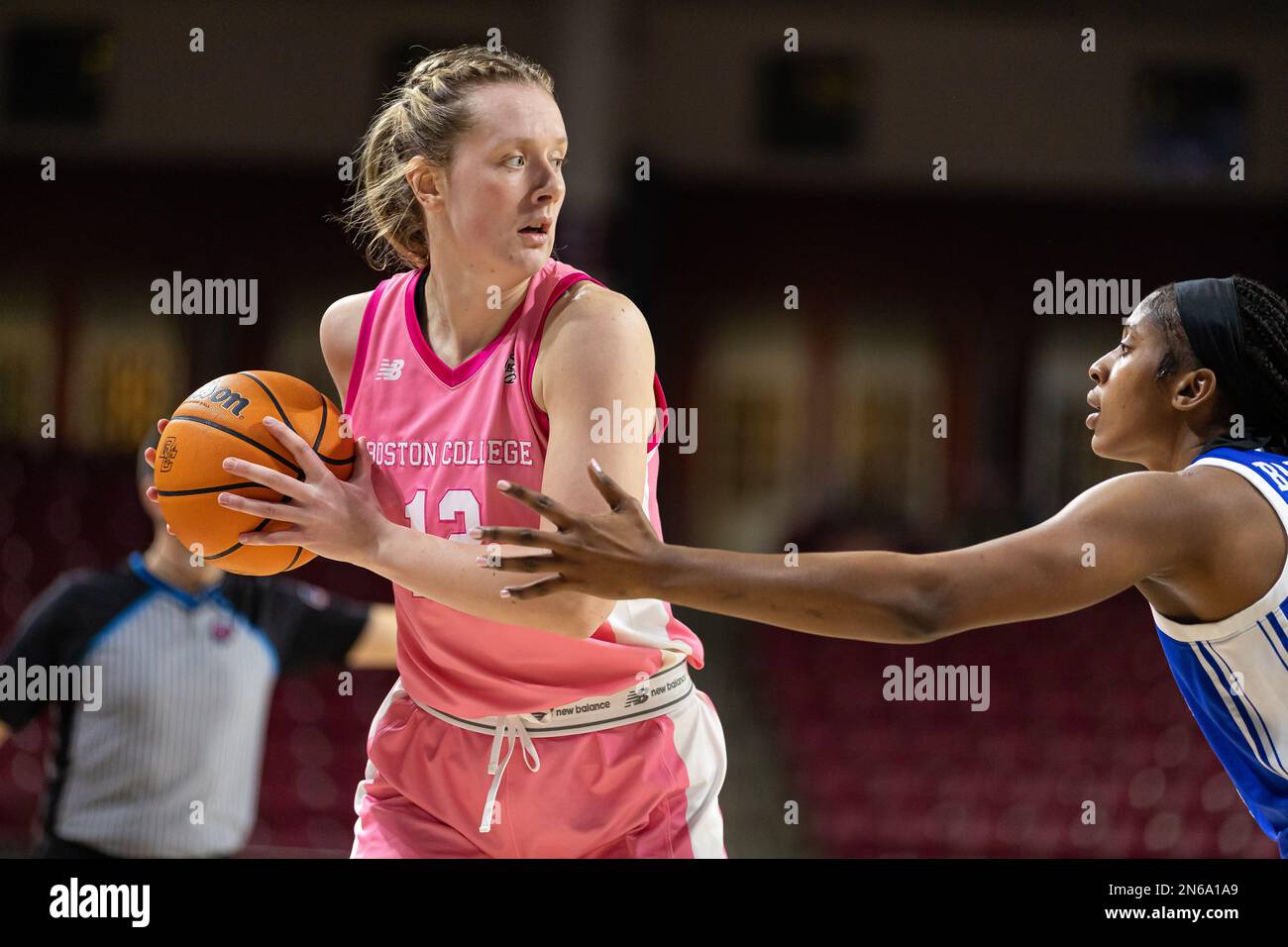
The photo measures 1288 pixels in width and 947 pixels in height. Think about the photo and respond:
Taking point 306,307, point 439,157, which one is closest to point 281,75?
point 306,307

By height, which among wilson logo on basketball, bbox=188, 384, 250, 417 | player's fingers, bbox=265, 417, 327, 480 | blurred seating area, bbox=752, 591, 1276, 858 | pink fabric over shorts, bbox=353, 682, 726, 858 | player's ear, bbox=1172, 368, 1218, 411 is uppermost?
wilson logo on basketball, bbox=188, 384, 250, 417

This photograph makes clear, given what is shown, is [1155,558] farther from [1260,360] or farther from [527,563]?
[527,563]

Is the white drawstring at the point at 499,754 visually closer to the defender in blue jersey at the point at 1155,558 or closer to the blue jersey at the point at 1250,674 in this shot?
the defender in blue jersey at the point at 1155,558

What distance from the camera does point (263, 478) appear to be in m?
2.19

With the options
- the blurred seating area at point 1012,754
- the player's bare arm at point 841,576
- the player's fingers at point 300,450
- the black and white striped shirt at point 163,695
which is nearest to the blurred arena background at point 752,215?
the blurred seating area at point 1012,754

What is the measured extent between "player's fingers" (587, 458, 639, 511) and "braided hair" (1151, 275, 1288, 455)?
99cm

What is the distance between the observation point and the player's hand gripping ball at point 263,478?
A: 2.20 meters

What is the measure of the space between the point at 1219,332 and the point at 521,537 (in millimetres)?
1194

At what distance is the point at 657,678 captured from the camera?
7.99ft

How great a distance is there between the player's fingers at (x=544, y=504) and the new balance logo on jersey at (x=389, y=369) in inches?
27.6

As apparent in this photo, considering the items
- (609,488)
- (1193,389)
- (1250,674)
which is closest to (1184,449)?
(1193,389)

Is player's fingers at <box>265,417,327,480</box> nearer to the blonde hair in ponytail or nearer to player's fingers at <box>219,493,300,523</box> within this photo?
player's fingers at <box>219,493,300,523</box>

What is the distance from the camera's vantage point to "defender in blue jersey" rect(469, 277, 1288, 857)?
1805 mm

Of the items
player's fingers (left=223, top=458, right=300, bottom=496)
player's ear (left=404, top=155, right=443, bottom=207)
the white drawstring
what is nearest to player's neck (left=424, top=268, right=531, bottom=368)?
player's ear (left=404, top=155, right=443, bottom=207)
